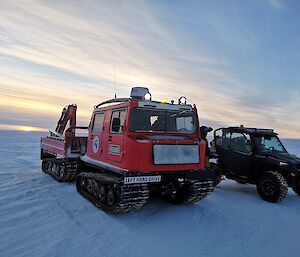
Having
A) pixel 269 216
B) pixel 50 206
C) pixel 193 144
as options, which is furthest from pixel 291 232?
pixel 50 206

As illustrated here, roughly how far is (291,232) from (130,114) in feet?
14.4

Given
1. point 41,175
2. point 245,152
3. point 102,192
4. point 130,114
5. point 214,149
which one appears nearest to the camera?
point 130,114

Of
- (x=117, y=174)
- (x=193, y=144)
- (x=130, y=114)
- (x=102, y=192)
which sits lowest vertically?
(x=102, y=192)

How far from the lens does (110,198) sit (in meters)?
7.30

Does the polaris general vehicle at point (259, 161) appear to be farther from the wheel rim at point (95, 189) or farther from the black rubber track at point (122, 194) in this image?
the wheel rim at point (95, 189)

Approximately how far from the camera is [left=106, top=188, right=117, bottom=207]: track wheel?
7054 millimetres

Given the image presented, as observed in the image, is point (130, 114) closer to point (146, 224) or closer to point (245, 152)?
point (146, 224)

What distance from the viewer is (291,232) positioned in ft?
21.5

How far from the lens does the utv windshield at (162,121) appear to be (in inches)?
284

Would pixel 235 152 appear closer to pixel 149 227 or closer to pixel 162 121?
pixel 162 121

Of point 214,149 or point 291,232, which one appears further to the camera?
point 214,149

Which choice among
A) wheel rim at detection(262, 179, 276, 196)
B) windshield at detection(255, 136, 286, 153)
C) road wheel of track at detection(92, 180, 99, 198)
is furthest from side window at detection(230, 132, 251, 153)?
road wheel of track at detection(92, 180, 99, 198)

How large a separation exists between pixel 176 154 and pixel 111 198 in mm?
1867

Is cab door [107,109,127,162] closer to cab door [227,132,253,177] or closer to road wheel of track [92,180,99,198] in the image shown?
road wheel of track [92,180,99,198]
